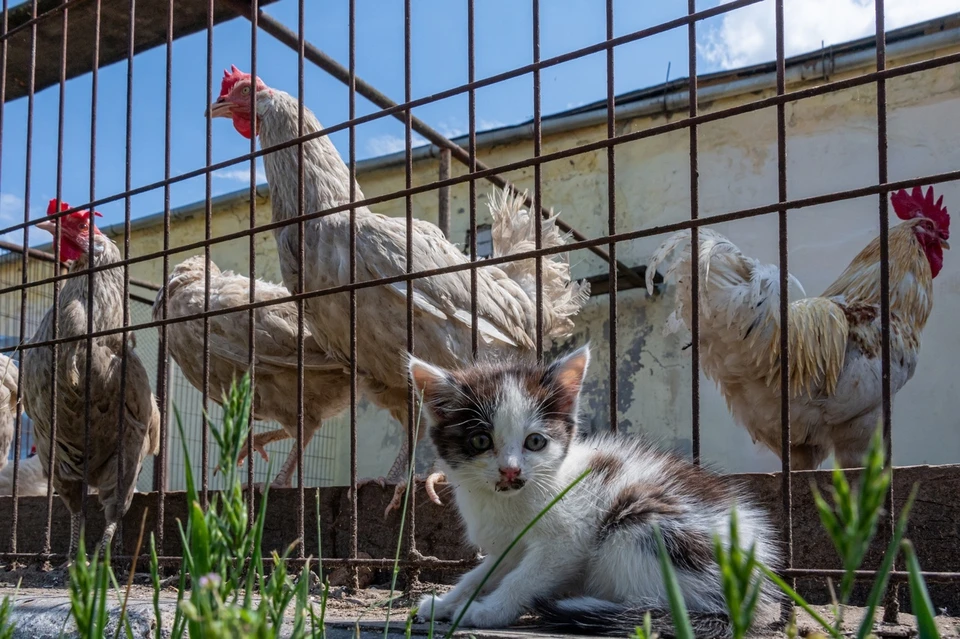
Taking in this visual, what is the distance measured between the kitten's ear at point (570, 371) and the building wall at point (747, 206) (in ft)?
18.3

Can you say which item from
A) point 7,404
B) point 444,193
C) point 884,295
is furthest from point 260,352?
point 884,295

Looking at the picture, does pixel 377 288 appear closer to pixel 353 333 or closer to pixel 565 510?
pixel 353 333

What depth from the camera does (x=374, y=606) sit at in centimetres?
231

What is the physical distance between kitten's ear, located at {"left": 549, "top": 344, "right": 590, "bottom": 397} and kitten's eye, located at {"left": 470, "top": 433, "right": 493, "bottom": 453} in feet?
0.89

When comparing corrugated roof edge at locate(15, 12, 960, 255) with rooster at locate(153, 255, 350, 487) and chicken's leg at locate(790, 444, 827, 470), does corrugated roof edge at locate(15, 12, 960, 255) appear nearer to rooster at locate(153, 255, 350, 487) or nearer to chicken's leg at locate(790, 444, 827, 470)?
rooster at locate(153, 255, 350, 487)

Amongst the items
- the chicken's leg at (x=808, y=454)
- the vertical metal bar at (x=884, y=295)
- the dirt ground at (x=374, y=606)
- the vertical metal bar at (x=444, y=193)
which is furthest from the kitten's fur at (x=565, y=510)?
the vertical metal bar at (x=444, y=193)

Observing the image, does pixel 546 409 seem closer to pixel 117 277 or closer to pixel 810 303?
pixel 810 303

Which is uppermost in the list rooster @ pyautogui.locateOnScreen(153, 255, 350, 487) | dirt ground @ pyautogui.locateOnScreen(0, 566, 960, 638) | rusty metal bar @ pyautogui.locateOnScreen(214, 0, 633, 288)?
rusty metal bar @ pyautogui.locateOnScreen(214, 0, 633, 288)

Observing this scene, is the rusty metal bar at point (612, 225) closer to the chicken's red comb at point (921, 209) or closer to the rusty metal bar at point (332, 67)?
the rusty metal bar at point (332, 67)

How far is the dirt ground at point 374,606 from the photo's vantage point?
2051 mm

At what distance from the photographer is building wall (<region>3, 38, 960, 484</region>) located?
7484mm

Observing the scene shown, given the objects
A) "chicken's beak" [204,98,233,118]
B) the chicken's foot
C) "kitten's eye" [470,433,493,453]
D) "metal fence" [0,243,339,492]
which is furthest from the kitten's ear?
"metal fence" [0,243,339,492]

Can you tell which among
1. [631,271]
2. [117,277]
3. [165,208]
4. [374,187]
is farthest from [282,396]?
[374,187]

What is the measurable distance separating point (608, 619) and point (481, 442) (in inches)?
22.7
